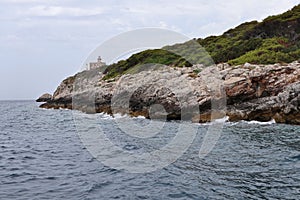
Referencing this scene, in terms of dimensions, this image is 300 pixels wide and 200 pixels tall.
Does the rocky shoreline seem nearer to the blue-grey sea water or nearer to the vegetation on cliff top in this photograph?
the blue-grey sea water

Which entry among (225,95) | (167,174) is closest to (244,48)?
(225,95)

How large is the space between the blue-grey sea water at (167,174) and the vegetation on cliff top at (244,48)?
31.3m

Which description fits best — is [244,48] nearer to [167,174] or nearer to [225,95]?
[225,95]

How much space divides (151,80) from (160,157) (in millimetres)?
28952

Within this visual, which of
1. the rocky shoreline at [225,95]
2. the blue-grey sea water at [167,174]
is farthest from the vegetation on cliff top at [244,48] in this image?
the blue-grey sea water at [167,174]

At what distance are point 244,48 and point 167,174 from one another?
52664 millimetres

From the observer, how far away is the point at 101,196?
38.8 feet

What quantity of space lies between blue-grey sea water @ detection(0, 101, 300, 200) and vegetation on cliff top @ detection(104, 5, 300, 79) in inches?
1231

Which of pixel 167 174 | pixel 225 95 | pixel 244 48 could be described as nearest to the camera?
pixel 167 174

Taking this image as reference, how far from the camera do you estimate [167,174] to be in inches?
579

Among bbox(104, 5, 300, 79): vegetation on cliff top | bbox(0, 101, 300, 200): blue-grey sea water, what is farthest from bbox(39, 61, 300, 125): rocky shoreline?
bbox(104, 5, 300, 79): vegetation on cliff top

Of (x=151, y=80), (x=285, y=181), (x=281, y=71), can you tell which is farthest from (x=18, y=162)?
(x=151, y=80)

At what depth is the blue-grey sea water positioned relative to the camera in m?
12.0

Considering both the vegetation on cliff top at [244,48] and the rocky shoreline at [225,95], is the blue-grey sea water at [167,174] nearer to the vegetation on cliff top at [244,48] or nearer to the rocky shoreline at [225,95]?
the rocky shoreline at [225,95]
